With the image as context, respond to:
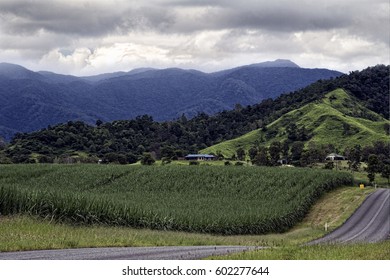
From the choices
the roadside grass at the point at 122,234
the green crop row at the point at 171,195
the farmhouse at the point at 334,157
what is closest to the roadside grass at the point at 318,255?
the roadside grass at the point at 122,234

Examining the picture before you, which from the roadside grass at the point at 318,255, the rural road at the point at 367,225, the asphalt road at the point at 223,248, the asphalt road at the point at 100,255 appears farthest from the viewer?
the rural road at the point at 367,225

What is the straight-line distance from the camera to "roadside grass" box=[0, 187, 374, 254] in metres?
27.4

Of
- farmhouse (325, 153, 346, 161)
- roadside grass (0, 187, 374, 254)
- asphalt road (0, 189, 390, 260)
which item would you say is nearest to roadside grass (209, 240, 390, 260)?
asphalt road (0, 189, 390, 260)

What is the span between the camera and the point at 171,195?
3039 inches

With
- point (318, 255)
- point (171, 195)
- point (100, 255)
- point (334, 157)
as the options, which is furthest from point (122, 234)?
point (334, 157)

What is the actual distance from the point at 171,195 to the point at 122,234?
4021cm

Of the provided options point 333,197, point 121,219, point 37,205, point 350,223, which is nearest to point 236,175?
point 333,197

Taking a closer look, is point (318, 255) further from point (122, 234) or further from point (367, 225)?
point (367, 225)

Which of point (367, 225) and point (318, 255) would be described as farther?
point (367, 225)

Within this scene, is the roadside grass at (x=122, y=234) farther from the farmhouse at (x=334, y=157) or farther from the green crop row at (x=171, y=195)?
the farmhouse at (x=334, y=157)

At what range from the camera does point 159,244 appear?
32188mm

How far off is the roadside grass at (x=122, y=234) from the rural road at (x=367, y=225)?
1.25 m

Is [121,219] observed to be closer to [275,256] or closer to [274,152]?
[275,256]

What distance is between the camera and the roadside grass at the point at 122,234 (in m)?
27.4
